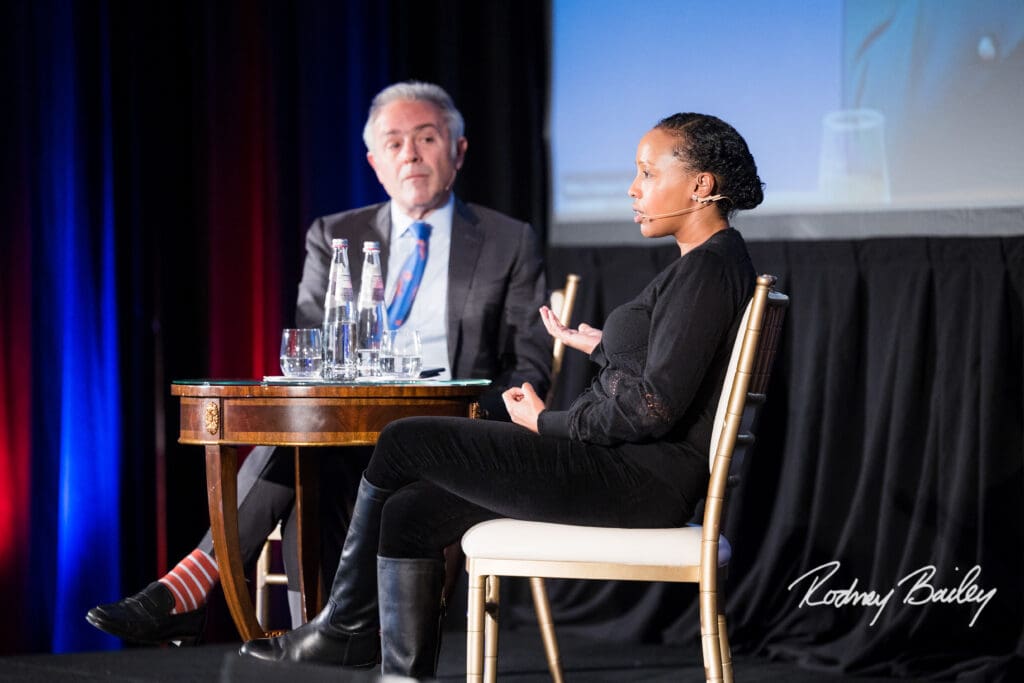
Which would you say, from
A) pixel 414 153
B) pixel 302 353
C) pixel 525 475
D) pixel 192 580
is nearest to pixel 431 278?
pixel 414 153

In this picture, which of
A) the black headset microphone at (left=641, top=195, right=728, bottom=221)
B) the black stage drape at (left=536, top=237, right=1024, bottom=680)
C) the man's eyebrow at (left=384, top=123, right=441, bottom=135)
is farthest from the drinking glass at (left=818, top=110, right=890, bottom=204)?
the black headset microphone at (left=641, top=195, right=728, bottom=221)

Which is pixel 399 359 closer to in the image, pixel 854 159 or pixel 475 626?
pixel 475 626

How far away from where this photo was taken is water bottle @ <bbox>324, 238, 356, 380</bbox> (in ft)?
9.20

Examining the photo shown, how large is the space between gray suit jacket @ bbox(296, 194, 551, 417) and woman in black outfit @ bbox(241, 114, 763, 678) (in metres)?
0.87

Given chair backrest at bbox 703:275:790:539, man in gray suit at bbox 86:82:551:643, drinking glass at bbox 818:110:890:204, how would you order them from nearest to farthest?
chair backrest at bbox 703:275:790:539 → man in gray suit at bbox 86:82:551:643 → drinking glass at bbox 818:110:890:204

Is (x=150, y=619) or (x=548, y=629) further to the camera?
(x=548, y=629)

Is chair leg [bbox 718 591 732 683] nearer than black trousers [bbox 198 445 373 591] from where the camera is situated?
Yes

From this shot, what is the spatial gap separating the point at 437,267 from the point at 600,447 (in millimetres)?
1180

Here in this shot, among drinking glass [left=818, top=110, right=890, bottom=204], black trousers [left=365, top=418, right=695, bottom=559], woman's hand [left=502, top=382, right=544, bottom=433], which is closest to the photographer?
A: black trousers [left=365, top=418, right=695, bottom=559]

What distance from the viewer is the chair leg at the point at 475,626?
2.25 meters

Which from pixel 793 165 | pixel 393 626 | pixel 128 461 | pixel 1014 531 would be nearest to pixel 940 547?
pixel 1014 531

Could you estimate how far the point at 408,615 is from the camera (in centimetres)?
224

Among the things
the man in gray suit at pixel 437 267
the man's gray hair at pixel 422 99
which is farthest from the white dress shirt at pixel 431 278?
the man's gray hair at pixel 422 99

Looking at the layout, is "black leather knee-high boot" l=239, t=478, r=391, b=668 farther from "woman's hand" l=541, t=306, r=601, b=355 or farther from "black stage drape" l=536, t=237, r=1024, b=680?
"black stage drape" l=536, t=237, r=1024, b=680
